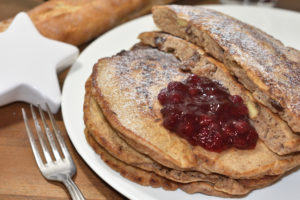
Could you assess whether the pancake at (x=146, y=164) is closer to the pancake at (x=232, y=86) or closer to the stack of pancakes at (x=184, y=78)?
the stack of pancakes at (x=184, y=78)

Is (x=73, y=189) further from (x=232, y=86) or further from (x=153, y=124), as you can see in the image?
(x=232, y=86)

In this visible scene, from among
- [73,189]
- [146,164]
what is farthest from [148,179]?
[73,189]

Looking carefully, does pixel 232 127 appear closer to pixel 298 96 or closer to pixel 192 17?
pixel 298 96

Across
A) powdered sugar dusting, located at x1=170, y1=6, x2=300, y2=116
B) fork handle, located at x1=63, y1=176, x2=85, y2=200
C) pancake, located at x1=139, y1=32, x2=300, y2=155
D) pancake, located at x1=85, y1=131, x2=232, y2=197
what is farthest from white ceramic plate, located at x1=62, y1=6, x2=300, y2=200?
powdered sugar dusting, located at x1=170, y1=6, x2=300, y2=116

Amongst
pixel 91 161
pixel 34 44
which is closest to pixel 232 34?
pixel 91 161

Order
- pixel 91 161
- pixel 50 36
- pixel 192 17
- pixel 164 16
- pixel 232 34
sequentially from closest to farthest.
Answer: pixel 91 161
pixel 232 34
pixel 192 17
pixel 164 16
pixel 50 36

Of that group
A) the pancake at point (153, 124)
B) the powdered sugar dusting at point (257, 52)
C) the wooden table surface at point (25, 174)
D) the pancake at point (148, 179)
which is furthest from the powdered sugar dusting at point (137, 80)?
the wooden table surface at point (25, 174)
